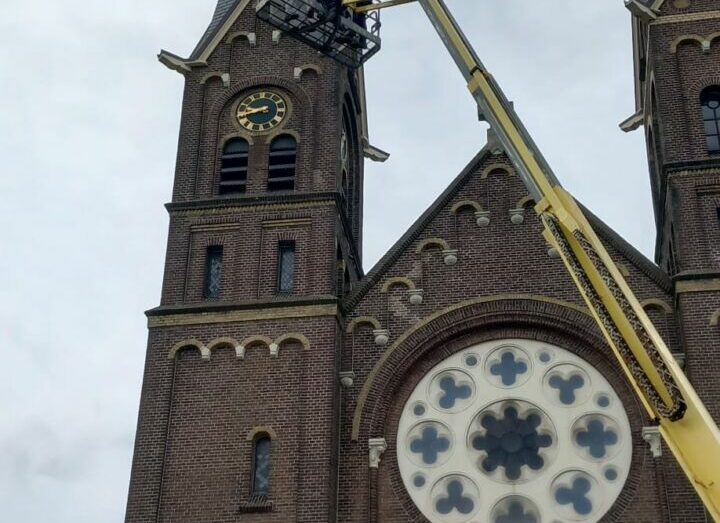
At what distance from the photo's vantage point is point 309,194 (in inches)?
1159

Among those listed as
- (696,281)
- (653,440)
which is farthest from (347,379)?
(696,281)

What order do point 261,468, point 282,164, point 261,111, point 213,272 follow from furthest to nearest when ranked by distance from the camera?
point 261,111 → point 282,164 → point 213,272 → point 261,468

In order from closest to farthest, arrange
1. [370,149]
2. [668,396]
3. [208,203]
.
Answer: [668,396]
[208,203]
[370,149]

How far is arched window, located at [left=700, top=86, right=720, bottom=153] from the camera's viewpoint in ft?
96.5

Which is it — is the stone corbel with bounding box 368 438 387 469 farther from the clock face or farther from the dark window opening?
the clock face

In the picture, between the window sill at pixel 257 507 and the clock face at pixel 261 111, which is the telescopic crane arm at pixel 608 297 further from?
the window sill at pixel 257 507

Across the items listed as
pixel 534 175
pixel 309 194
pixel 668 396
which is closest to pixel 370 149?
pixel 309 194

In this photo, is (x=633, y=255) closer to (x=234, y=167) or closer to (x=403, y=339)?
(x=403, y=339)

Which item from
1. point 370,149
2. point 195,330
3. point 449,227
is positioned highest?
point 370,149

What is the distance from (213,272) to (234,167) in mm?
3032

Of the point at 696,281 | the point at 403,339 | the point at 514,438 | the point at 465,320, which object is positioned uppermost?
the point at 696,281

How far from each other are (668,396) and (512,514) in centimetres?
694

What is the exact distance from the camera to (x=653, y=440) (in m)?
25.3

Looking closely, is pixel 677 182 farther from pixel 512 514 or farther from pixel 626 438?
pixel 512 514
